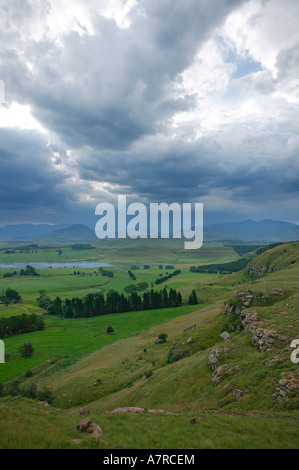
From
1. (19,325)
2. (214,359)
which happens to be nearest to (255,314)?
(214,359)

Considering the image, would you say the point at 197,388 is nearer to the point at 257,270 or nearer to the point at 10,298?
the point at 257,270

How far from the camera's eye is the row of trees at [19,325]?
306 feet

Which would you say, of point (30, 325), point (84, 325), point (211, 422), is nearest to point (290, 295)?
point (211, 422)

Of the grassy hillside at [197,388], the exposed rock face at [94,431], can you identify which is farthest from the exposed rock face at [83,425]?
the grassy hillside at [197,388]

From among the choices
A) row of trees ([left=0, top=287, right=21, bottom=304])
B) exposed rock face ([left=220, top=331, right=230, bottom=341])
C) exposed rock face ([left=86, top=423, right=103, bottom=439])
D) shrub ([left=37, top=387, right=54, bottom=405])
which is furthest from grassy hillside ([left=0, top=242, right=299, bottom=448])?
row of trees ([left=0, top=287, right=21, bottom=304])

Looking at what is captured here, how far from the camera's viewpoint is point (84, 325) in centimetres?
10294

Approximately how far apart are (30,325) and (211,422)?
102389mm

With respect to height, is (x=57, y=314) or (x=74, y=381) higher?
(x=74, y=381)

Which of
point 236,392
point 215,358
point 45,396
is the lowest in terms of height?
point 45,396

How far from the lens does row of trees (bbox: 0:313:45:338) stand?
3674 inches

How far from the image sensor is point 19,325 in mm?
96625
